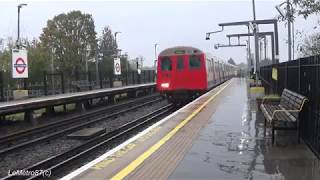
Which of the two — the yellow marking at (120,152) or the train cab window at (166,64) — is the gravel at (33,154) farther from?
the train cab window at (166,64)

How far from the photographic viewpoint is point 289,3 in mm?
19875

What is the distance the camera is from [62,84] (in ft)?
120

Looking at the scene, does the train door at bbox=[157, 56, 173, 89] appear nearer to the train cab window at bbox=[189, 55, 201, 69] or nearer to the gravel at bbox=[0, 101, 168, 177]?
the train cab window at bbox=[189, 55, 201, 69]

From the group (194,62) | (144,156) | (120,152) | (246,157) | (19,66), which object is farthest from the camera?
(19,66)

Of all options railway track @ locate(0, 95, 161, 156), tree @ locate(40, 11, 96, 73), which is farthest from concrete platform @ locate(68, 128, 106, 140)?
tree @ locate(40, 11, 96, 73)

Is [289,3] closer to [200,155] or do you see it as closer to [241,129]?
[241,129]

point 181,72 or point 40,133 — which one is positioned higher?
point 181,72

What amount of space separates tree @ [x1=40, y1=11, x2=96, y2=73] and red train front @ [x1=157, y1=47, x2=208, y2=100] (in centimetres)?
4993

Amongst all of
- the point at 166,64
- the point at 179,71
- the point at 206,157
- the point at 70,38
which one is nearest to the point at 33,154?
the point at 206,157

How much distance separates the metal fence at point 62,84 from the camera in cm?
3534

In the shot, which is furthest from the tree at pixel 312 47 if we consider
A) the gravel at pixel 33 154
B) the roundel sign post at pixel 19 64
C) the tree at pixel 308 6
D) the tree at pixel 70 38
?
the tree at pixel 70 38

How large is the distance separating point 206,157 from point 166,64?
63.1ft

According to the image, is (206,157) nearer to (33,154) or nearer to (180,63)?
(33,154)

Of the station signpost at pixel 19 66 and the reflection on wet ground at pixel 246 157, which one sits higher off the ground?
the station signpost at pixel 19 66
